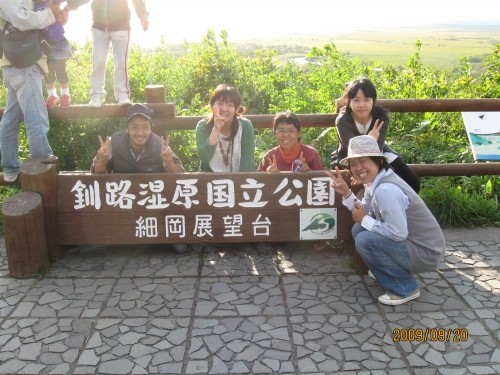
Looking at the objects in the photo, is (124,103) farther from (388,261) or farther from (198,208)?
(388,261)

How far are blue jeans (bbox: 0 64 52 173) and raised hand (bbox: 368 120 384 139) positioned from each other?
2580 mm

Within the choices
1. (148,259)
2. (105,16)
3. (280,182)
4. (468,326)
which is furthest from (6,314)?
(468,326)

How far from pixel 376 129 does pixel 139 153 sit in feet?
6.11

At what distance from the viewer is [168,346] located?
132 inches

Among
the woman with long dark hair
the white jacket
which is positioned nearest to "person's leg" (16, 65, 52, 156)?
the white jacket

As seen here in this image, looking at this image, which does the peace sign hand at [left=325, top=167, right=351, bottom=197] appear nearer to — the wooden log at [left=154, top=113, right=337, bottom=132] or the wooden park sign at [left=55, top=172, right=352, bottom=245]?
the wooden park sign at [left=55, top=172, right=352, bottom=245]

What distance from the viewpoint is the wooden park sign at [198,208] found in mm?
4371

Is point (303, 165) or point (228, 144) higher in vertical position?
point (228, 144)

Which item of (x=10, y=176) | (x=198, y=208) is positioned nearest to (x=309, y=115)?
(x=198, y=208)

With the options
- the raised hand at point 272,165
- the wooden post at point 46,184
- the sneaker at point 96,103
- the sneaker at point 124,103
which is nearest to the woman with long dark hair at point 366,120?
the raised hand at point 272,165

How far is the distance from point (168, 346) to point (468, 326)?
1841 mm

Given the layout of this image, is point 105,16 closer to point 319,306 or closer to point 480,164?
point 319,306

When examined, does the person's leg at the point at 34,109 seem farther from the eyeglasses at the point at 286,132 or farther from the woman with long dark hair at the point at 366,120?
the woman with long dark hair at the point at 366,120

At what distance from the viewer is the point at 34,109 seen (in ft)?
14.7
